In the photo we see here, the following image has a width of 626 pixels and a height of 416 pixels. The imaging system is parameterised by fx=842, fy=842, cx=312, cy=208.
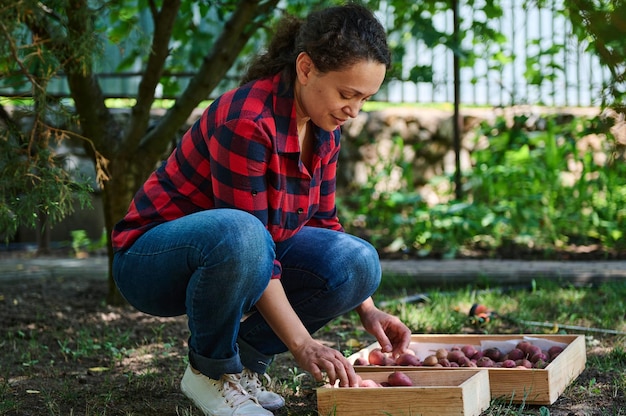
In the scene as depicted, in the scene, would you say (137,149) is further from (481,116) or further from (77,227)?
(481,116)

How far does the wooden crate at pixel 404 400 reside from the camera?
2.09 meters

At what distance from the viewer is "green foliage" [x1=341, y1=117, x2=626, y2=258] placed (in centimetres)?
580

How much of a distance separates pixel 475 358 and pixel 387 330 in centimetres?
39

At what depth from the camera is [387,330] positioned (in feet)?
8.32

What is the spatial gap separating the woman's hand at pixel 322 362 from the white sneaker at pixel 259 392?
40 centimetres

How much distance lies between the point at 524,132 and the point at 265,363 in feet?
15.4

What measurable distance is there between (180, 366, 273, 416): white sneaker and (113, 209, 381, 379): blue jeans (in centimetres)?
6

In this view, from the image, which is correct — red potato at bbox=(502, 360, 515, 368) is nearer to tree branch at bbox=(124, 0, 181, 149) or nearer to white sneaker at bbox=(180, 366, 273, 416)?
white sneaker at bbox=(180, 366, 273, 416)

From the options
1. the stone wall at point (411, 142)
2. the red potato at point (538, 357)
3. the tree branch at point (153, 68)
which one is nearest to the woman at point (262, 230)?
the red potato at point (538, 357)

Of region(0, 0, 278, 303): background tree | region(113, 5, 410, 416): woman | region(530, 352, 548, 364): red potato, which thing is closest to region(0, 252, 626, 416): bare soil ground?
region(530, 352, 548, 364): red potato

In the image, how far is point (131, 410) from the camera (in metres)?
2.42

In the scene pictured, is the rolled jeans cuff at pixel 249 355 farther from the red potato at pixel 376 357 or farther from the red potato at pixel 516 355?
the red potato at pixel 516 355

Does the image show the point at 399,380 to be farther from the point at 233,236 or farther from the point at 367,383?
the point at 233,236

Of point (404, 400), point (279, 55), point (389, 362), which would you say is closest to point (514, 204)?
point (389, 362)
